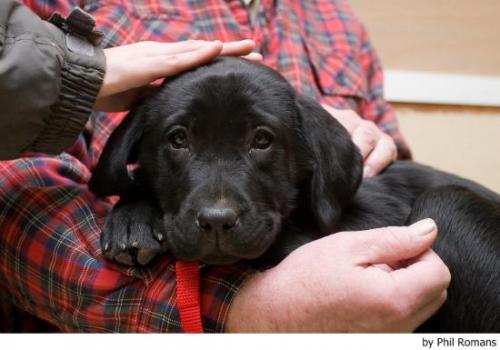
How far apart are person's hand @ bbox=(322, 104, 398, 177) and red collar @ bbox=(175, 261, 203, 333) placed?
2.26 ft

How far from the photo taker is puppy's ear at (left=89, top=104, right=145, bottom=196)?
139 cm

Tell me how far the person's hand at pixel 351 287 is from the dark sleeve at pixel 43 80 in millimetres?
508

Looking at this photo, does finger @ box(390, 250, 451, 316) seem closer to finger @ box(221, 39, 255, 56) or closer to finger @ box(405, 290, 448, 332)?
finger @ box(405, 290, 448, 332)

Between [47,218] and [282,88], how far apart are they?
0.61m

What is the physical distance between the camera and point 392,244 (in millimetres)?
1206

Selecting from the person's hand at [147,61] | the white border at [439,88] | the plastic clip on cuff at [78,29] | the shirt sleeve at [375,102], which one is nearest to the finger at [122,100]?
the person's hand at [147,61]

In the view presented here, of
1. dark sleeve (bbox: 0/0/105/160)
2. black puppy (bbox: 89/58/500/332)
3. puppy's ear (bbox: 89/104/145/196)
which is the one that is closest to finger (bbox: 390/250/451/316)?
black puppy (bbox: 89/58/500/332)

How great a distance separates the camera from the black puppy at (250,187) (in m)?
1.24

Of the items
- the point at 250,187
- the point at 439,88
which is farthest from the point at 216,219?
the point at 439,88

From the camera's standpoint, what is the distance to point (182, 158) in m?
1.35

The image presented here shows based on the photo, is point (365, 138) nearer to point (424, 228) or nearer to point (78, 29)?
point (424, 228)

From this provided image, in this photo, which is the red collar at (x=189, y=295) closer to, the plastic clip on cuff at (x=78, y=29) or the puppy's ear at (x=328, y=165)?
the puppy's ear at (x=328, y=165)

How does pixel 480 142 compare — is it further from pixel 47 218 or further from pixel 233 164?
pixel 47 218
